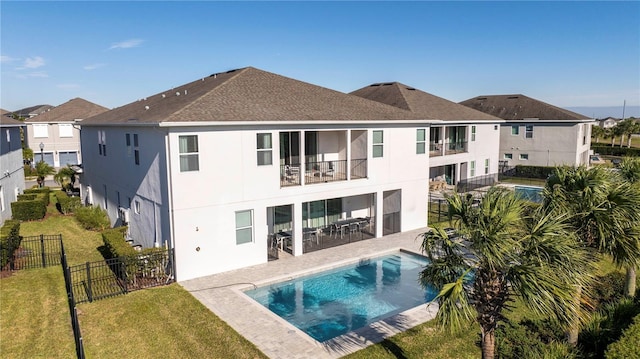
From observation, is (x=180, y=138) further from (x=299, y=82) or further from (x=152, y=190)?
(x=299, y=82)

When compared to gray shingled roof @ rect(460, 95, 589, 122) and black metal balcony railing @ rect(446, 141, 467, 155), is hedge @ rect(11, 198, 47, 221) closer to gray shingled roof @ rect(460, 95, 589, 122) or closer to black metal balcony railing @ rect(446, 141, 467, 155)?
black metal balcony railing @ rect(446, 141, 467, 155)

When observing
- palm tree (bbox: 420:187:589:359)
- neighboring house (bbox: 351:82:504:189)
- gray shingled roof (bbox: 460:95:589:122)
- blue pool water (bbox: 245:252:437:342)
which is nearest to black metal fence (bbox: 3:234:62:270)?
blue pool water (bbox: 245:252:437:342)

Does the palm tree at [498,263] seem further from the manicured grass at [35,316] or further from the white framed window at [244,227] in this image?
the white framed window at [244,227]

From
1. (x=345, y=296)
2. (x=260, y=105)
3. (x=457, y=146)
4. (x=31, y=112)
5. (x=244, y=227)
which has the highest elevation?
(x=31, y=112)

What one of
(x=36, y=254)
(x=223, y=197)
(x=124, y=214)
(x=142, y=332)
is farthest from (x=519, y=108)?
(x=36, y=254)

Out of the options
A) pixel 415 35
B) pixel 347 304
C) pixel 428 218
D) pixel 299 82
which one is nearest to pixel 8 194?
pixel 299 82

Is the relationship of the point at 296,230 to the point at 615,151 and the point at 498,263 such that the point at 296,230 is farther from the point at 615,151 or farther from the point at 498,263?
the point at 615,151
